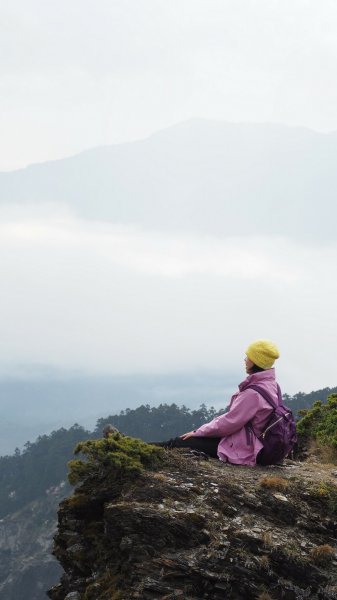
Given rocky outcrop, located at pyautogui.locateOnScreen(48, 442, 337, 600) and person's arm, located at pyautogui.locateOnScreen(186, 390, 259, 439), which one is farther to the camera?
person's arm, located at pyautogui.locateOnScreen(186, 390, 259, 439)

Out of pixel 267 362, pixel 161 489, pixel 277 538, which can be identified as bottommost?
pixel 277 538

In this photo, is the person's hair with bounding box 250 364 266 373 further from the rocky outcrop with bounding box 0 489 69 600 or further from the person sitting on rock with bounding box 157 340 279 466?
the rocky outcrop with bounding box 0 489 69 600

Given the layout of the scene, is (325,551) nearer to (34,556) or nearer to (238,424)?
(238,424)

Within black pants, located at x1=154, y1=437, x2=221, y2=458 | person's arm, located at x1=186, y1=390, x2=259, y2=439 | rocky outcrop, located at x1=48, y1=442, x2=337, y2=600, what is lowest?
rocky outcrop, located at x1=48, y1=442, x2=337, y2=600

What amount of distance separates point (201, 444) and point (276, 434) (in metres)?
1.32

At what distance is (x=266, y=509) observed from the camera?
1028 centimetres

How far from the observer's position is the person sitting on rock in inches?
444

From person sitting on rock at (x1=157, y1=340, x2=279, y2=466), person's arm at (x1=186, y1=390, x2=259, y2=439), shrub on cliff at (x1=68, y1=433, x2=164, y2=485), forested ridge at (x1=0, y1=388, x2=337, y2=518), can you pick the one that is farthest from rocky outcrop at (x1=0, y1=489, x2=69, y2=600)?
person's arm at (x1=186, y1=390, x2=259, y2=439)

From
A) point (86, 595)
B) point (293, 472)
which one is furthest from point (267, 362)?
point (86, 595)

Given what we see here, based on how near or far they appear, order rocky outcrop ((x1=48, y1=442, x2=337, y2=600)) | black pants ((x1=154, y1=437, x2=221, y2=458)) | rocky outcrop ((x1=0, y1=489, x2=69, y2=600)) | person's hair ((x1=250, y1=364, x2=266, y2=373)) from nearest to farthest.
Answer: rocky outcrop ((x1=48, y1=442, x2=337, y2=600)) → person's hair ((x1=250, y1=364, x2=266, y2=373)) → black pants ((x1=154, y1=437, x2=221, y2=458)) → rocky outcrop ((x1=0, y1=489, x2=69, y2=600))

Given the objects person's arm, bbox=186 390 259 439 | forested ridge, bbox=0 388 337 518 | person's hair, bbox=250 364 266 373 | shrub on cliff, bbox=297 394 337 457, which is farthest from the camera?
forested ridge, bbox=0 388 337 518

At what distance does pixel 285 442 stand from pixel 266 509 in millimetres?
1468

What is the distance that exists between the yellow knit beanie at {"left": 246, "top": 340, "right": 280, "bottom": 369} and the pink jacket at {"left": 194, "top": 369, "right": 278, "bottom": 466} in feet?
0.46

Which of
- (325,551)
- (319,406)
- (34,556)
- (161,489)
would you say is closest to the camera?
(325,551)
